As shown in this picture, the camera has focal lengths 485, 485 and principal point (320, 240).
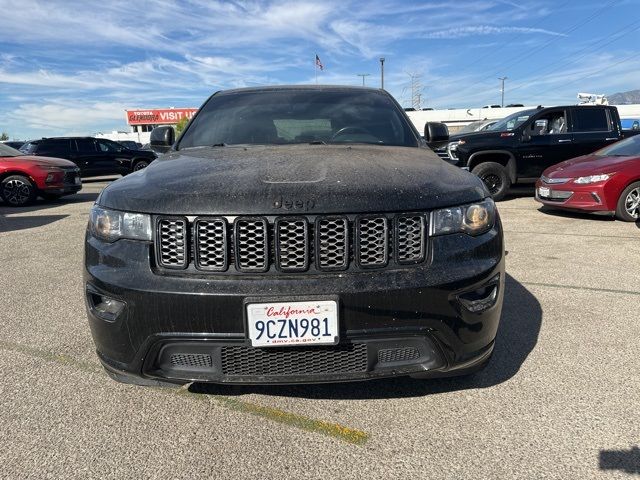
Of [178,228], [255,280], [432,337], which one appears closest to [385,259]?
[432,337]

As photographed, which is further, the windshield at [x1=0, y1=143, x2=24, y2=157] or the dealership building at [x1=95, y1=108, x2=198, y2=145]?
the dealership building at [x1=95, y1=108, x2=198, y2=145]

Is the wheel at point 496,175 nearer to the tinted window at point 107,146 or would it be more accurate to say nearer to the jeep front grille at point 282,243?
the jeep front grille at point 282,243

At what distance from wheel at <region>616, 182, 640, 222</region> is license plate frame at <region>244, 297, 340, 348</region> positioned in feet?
23.1

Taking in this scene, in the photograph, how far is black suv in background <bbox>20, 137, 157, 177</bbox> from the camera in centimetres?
1628

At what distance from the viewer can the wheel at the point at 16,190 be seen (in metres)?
11.1

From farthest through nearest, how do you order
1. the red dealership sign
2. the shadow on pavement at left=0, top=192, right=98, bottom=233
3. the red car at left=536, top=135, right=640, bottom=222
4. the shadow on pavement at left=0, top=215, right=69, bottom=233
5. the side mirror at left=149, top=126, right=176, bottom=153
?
the red dealership sign, the shadow on pavement at left=0, top=192, right=98, bottom=233, the shadow on pavement at left=0, top=215, right=69, bottom=233, the red car at left=536, top=135, right=640, bottom=222, the side mirror at left=149, top=126, right=176, bottom=153

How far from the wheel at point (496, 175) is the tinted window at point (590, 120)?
1.76 metres

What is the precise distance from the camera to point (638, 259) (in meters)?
5.11

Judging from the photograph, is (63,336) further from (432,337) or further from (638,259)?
(638,259)

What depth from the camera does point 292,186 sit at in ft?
6.82

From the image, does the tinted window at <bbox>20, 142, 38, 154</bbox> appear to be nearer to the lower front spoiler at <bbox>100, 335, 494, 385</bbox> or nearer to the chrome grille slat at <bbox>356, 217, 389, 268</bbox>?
the lower front spoiler at <bbox>100, 335, 494, 385</bbox>

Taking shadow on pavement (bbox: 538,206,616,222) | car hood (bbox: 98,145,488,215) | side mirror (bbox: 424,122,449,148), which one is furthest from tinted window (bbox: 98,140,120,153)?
car hood (bbox: 98,145,488,215)

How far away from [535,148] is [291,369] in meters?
9.30

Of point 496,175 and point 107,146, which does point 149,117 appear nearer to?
point 107,146
